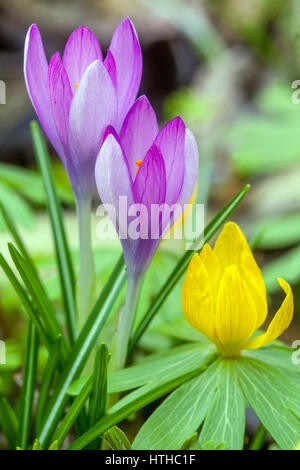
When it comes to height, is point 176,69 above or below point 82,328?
above

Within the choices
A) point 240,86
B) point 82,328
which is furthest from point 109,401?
point 240,86

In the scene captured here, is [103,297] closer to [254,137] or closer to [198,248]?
[198,248]

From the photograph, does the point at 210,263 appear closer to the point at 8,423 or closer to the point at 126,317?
the point at 126,317

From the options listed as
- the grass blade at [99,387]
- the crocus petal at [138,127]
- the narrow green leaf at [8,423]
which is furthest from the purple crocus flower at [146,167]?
the narrow green leaf at [8,423]

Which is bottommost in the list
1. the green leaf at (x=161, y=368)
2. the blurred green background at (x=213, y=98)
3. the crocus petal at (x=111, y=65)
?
the green leaf at (x=161, y=368)

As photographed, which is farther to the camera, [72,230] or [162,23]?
[162,23]

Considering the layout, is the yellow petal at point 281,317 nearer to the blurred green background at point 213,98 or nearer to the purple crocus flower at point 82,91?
the purple crocus flower at point 82,91

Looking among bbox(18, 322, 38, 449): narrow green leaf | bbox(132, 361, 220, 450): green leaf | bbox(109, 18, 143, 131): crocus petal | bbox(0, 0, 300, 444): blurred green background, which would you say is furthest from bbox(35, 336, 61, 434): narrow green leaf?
bbox(0, 0, 300, 444): blurred green background

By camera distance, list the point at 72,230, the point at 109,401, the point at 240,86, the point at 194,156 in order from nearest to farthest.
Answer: the point at 194,156 < the point at 109,401 < the point at 72,230 < the point at 240,86
